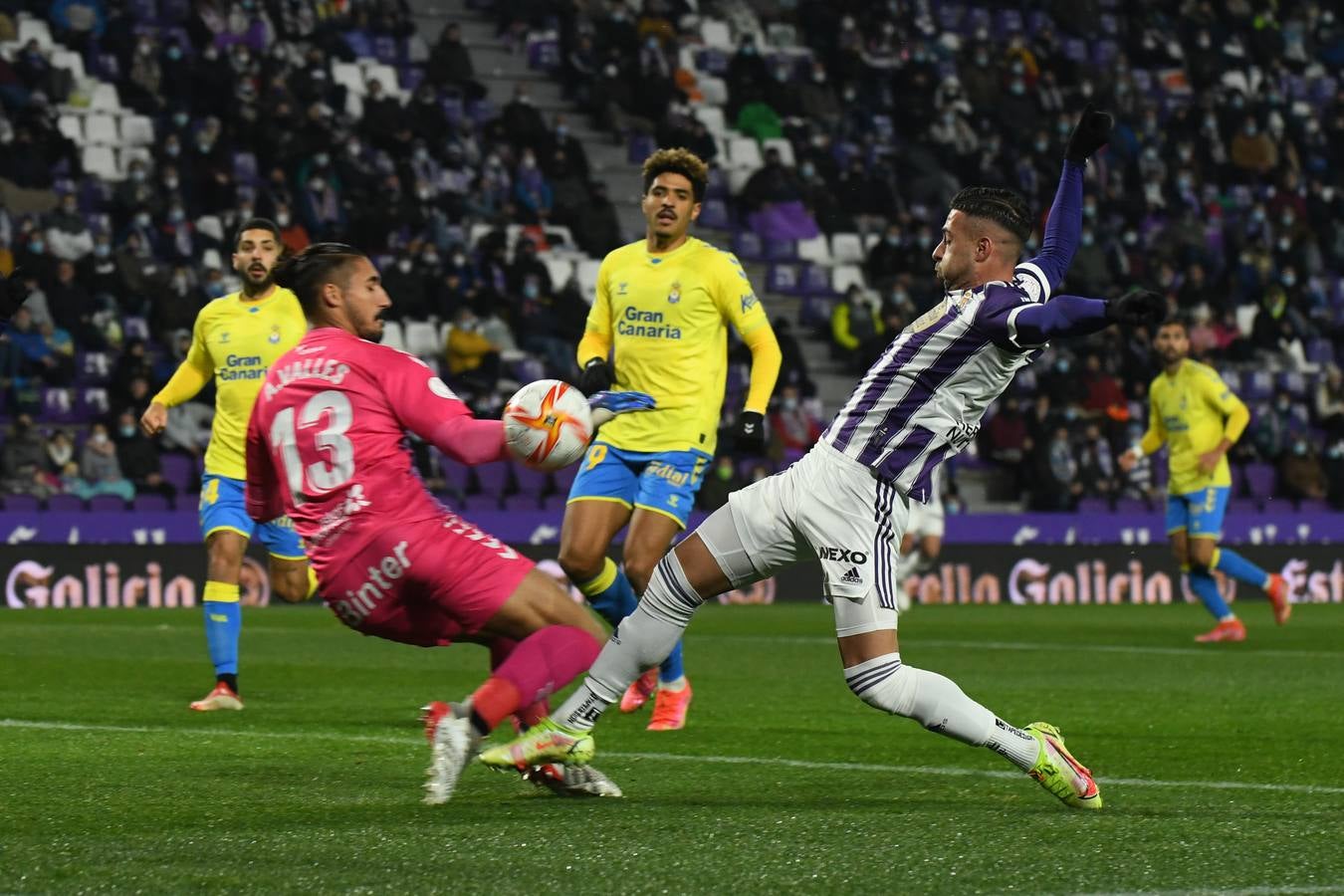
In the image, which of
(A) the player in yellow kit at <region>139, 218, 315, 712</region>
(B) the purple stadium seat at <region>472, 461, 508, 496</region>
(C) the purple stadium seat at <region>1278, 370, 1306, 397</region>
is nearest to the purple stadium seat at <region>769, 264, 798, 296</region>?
(B) the purple stadium seat at <region>472, 461, 508, 496</region>

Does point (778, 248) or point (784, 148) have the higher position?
point (784, 148)

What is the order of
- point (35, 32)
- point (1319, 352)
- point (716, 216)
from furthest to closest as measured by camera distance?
point (1319, 352) < point (716, 216) < point (35, 32)

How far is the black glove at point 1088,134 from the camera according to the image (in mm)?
6973

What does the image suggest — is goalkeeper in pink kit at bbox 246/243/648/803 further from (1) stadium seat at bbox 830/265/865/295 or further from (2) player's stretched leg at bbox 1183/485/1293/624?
(1) stadium seat at bbox 830/265/865/295

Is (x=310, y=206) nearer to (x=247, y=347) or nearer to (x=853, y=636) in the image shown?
(x=247, y=347)

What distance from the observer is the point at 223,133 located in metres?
23.4

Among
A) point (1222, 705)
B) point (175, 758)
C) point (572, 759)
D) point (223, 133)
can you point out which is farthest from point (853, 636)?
point (223, 133)

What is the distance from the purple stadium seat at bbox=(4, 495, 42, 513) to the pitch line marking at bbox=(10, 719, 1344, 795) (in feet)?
35.9

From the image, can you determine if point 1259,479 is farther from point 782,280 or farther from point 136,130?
point 136,130

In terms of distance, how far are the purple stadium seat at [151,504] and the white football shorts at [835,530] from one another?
47.0 feet

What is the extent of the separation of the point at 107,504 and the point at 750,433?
12459mm

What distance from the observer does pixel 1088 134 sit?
6.98 meters

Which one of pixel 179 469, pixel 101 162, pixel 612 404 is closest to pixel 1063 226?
pixel 612 404

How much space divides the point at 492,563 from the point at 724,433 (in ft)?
55.8
